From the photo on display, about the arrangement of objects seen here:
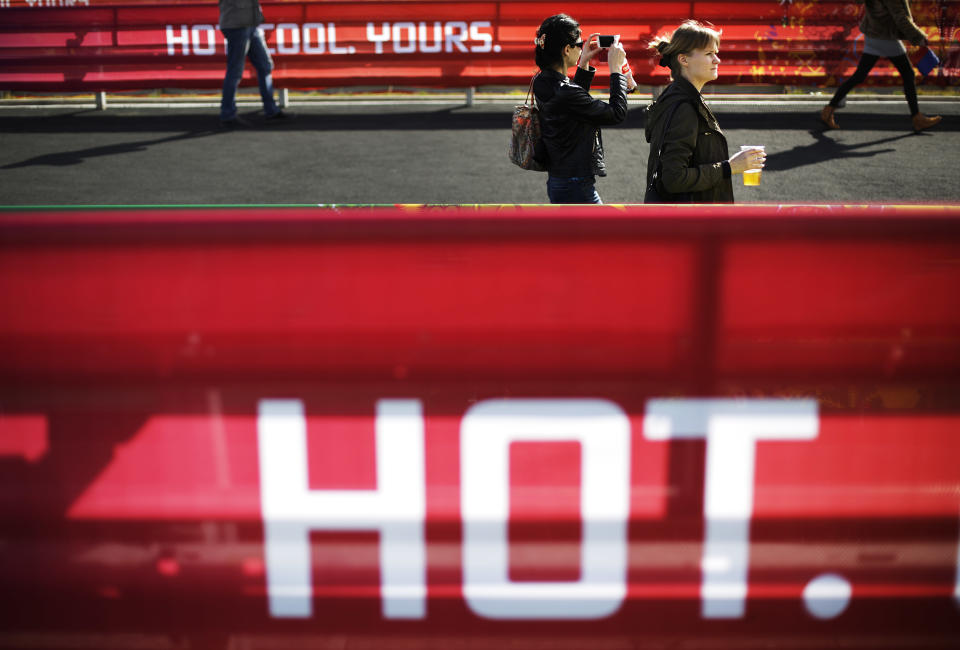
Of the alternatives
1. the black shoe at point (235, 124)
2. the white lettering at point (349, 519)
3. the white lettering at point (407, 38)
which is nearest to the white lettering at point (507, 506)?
the white lettering at point (349, 519)

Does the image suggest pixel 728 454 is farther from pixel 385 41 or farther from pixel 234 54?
pixel 385 41

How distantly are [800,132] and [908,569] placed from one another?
30.2 ft

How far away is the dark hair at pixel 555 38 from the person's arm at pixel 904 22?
6863 millimetres

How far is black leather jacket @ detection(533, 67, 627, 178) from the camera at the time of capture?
459cm

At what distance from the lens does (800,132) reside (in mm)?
10719

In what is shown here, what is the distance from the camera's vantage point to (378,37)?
13289mm

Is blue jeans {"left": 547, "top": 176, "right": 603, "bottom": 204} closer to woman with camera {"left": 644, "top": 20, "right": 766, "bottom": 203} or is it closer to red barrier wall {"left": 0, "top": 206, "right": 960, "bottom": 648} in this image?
woman with camera {"left": 644, "top": 20, "right": 766, "bottom": 203}

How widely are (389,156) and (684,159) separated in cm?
618

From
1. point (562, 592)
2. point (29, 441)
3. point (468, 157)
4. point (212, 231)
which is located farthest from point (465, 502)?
point (468, 157)

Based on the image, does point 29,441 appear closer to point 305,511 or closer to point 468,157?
point 305,511

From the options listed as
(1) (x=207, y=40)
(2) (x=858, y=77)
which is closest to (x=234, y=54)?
(1) (x=207, y=40)

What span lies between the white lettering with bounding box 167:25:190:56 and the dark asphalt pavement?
3.05ft

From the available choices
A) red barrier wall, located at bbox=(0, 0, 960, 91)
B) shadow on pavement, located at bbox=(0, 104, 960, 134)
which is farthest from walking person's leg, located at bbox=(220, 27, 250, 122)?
red barrier wall, located at bbox=(0, 0, 960, 91)

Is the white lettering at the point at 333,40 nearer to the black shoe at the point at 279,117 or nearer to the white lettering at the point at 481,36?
the black shoe at the point at 279,117
